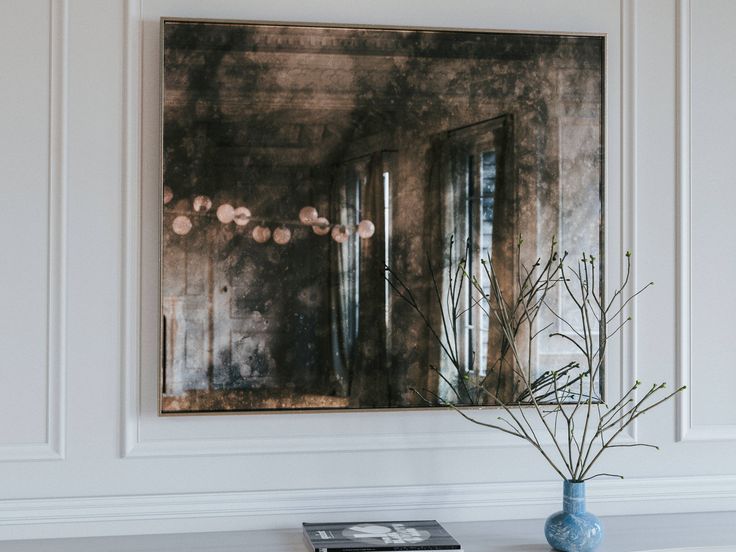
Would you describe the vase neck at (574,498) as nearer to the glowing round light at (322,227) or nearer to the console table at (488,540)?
the console table at (488,540)

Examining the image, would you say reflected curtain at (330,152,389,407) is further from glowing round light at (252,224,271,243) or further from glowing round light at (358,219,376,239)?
glowing round light at (252,224,271,243)

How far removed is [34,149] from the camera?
2.03 metres

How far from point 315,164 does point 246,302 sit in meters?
0.39

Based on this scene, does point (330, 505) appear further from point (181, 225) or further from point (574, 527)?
point (181, 225)

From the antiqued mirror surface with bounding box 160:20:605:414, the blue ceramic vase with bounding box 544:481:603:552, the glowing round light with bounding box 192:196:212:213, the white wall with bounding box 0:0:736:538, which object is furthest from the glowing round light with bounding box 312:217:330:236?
the blue ceramic vase with bounding box 544:481:603:552

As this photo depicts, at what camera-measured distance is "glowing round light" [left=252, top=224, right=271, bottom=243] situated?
2082 millimetres

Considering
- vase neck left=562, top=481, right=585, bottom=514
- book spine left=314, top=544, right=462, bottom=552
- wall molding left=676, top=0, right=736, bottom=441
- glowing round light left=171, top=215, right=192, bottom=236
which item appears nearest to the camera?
book spine left=314, top=544, right=462, bottom=552

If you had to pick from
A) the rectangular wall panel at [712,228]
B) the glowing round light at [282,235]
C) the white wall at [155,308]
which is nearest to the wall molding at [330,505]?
the white wall at [155,308]

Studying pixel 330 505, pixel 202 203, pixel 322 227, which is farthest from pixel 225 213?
pixel 330 505

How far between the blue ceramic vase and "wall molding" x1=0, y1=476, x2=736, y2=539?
0.86ft

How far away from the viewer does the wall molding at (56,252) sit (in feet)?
6.66

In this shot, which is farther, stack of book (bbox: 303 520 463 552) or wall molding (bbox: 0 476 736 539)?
wall molding (bbox: 0 476 736 539)

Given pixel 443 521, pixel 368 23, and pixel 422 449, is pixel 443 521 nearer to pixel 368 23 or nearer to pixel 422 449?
pixel 422 449

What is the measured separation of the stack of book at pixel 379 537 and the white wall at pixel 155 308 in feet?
0.42
